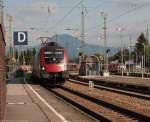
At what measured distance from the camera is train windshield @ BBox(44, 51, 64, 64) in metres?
43.0

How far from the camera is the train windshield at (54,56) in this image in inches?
1694

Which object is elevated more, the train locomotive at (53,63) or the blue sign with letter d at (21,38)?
the blue sign with letter d at (21,38)

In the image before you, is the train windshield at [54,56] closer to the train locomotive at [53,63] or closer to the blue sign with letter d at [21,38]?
the train locomotive at [53,63]

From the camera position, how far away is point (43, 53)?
143ft

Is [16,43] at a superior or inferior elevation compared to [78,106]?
superior

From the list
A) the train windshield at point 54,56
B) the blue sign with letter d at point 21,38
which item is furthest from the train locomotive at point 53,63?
the blue sign with letter d at point 21,38

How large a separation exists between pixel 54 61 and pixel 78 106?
19.3m

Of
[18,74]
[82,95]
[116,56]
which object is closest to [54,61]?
[82,95]

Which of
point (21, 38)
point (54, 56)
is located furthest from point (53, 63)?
point (21, 38)

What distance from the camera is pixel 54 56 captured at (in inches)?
1700

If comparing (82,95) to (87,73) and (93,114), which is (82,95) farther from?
(87,73)

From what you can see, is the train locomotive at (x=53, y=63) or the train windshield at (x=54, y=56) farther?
the train windshield at (x=54, y=56)

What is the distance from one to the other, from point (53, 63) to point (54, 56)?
26.9 inches

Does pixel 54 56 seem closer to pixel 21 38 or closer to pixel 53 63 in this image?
pixel 53 63
